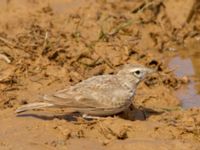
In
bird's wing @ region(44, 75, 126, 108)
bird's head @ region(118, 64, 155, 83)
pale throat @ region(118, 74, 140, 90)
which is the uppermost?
bird's head @ region(118, 64, 155, 83)

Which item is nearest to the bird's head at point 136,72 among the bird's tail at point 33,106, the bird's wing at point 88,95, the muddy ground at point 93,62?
the bird's wing at point 88,95

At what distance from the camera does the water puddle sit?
9.89 m

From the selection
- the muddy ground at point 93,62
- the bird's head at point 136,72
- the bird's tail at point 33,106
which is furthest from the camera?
the bird's head at point 136,72

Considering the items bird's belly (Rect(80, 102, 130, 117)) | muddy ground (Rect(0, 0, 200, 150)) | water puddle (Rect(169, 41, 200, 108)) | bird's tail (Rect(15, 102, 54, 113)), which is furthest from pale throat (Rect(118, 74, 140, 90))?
water puddle (Rect(169, 41, 200, 108))

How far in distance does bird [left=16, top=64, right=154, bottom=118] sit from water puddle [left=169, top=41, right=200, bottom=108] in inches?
57.1

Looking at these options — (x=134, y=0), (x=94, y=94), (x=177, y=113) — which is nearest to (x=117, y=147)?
(x=94, y=94)

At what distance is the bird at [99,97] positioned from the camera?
822cm

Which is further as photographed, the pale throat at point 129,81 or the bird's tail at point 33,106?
the pale throat at point 129,81

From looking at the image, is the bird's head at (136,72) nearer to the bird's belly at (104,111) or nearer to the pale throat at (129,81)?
the pale throat at (129,81)

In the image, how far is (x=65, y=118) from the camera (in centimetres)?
845

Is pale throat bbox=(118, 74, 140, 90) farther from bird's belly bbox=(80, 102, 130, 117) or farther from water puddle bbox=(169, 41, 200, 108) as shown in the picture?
water puddle bbox=(169, 41, 200, 108)

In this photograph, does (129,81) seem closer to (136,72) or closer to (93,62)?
(136,72)

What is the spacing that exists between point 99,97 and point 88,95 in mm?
132

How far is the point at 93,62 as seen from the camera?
10.4m
